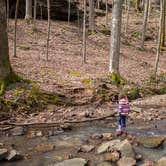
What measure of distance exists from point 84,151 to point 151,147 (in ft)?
7.04

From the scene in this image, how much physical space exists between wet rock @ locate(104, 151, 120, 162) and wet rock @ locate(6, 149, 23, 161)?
2305 millimetres

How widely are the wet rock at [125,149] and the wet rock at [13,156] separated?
2781 millimetres

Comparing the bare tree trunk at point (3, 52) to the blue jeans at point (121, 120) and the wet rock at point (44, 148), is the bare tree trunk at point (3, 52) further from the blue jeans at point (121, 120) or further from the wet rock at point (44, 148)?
the blue jeans at point (121, 120)

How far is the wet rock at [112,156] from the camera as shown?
8.74 metres

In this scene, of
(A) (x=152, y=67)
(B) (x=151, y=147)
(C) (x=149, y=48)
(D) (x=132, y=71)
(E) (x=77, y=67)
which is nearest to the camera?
(B) (x=151, y=147)

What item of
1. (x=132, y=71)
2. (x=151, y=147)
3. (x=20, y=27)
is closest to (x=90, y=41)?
(x=20, y=27)

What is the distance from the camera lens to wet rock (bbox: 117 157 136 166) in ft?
27.6

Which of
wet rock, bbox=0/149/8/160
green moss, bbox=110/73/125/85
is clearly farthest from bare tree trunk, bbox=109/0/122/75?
wet rock, bbox=0/149/8/160

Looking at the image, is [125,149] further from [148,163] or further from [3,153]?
[3,153]

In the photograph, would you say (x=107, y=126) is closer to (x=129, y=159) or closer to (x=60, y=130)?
(x=60, y=130)

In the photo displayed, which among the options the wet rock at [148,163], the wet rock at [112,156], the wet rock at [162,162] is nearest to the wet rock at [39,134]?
the wet rock at [112,156]

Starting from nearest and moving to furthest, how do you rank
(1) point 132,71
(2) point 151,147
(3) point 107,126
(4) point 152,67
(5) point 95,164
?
(5) point 95,164 < (2) point 151,147 < (3) point 107,126 < (1) point 132,71 < (4) point 152,67

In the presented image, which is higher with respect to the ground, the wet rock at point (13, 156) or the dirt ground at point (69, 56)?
the dirt ground at point (69, 56)

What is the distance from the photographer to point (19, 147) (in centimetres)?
937
